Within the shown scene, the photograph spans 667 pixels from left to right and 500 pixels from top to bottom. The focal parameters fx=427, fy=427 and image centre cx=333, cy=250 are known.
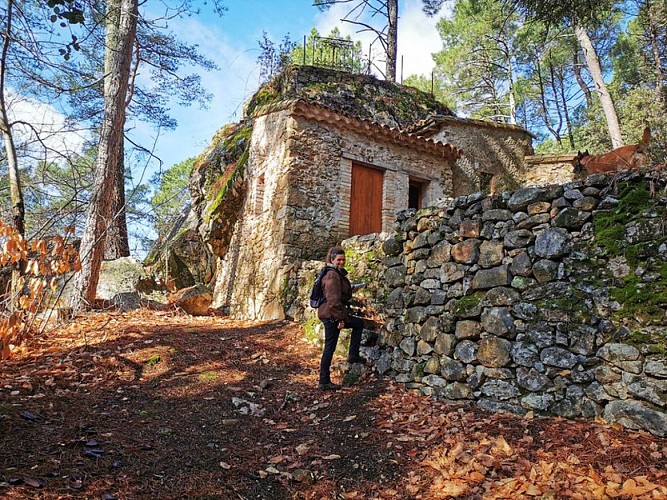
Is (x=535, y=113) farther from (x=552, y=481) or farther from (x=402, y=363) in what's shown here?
(x=552, y=481)

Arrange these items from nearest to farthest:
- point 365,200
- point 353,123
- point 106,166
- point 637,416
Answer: point 637,416 → point 106,166 → point 353,123 → point 365,200

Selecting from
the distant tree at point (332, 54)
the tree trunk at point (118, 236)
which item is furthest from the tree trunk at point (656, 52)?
the tree trunk at point (118, 236)

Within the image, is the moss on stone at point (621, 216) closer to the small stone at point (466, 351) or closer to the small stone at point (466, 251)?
the small stone at point (466, 251)

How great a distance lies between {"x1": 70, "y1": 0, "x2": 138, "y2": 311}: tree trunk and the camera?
7.47 metres

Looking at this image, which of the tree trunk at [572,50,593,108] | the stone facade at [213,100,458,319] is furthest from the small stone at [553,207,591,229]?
the tree trunk at [572,50,593,108]

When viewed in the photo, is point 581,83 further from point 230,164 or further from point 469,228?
point 469,228

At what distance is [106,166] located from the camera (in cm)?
789

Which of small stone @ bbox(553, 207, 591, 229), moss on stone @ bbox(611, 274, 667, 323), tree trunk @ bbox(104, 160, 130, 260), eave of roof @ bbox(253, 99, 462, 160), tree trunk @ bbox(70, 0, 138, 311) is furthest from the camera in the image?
tree trunk @ bbox(104, 160, 130, 260)

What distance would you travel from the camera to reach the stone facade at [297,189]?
27.4 ft

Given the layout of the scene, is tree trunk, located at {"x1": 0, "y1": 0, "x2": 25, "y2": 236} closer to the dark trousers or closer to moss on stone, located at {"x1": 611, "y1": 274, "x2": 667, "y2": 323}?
the dark trousers

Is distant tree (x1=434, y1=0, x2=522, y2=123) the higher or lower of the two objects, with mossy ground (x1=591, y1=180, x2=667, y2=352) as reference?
higher

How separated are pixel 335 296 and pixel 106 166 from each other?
5.57 m

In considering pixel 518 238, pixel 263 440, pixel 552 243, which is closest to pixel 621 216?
pixel 552 243

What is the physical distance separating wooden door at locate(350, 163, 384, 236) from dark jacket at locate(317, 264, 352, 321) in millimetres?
3863
